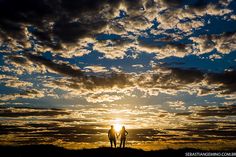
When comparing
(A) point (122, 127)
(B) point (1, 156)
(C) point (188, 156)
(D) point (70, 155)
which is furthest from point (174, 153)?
(B) point (1, 156)

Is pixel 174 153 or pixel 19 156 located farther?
pixel 174 153

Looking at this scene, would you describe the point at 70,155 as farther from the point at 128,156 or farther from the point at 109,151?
the point at 128,156

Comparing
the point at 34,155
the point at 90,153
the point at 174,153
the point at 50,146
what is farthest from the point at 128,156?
the point at 50,146

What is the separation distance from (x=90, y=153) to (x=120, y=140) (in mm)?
4249

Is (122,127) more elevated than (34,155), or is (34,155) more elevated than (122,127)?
(122,127)

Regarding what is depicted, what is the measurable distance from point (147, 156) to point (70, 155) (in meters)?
9.70

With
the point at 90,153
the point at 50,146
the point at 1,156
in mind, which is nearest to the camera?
the point at 1,156

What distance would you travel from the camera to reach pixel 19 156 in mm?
32969

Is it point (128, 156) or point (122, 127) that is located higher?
point (122, 127)

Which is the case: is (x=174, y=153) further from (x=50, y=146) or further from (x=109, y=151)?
(x=50, y=146)

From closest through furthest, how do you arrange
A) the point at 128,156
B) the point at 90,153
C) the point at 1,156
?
the point at 1,156, the point at 128,156, the point at 90,153

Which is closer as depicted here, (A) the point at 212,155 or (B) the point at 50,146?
(A) the point at 212,155


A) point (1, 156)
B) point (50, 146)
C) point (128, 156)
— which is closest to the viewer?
point (1, 156)

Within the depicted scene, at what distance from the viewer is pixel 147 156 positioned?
1432 inches
